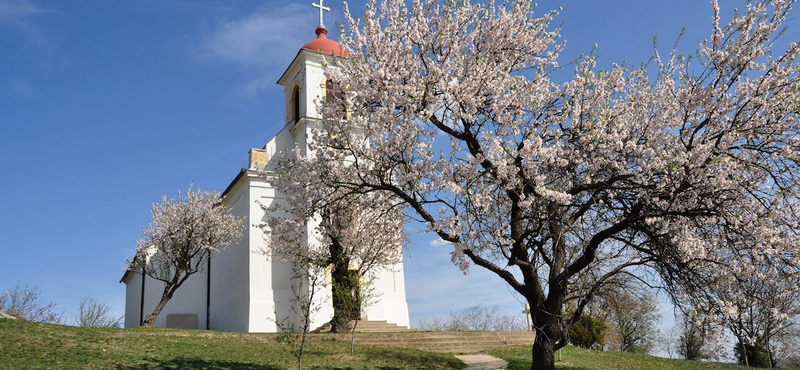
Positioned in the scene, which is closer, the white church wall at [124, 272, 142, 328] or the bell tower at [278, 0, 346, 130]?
the bell tower at [278, 0, 346, 130]

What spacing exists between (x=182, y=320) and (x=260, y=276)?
7926 millimetres

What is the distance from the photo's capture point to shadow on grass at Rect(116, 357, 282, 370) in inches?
449

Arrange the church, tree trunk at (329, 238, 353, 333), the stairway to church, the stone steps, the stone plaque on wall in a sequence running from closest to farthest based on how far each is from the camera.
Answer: tree trunk at (329, 238, 353, 333) < the stone steps < the stairway to church < the church < the stone plaque on wall

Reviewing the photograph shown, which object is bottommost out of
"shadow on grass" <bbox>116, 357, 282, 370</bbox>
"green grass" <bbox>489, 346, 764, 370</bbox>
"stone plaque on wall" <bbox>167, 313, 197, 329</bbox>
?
"green grass" <bbox>489, 346, 764, 370</bbox>

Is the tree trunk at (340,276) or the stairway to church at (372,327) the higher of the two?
Result: the tree trunk at (340,276)

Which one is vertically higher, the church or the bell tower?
the bell tower

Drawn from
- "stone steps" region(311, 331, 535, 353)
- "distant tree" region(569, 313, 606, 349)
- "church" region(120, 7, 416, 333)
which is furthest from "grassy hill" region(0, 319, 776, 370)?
"distant tree" region(569, 313, 606, 349)

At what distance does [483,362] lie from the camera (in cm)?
1586

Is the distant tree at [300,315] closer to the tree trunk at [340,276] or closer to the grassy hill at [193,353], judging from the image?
the grassy hill at [193,353]

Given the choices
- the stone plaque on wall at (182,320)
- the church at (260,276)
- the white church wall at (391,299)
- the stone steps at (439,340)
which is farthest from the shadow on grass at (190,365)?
the stone plaque on wall at (182,320)

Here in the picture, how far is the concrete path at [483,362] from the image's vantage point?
587 inches

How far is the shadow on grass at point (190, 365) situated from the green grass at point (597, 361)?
6585 millimetres

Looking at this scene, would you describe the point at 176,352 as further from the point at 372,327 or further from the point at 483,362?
the point at 372,327

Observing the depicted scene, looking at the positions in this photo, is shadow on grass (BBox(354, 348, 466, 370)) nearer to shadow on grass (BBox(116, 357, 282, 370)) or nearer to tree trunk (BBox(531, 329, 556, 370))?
shadow on grass (BBox(116, 357, 282, 370))
